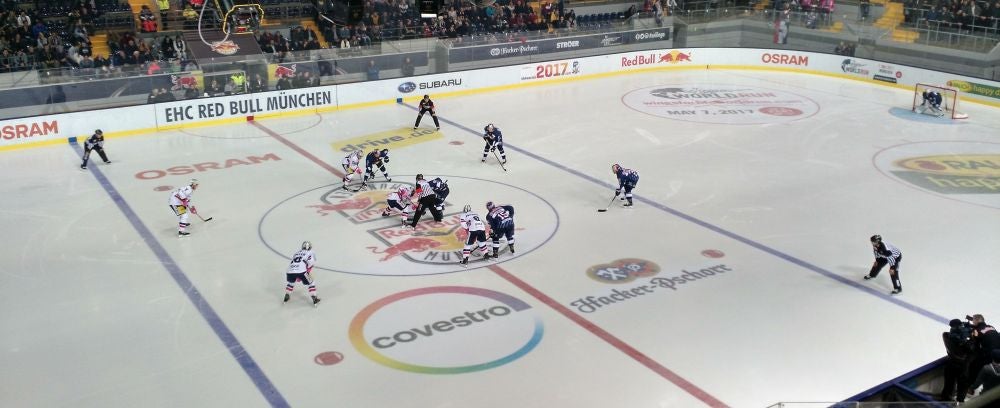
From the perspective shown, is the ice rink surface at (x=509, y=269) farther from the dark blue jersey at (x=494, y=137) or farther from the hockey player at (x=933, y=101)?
the hockey player at (x=933, y=101)

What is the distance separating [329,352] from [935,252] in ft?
34.4

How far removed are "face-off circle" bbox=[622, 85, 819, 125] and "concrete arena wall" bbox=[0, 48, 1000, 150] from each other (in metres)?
3.02

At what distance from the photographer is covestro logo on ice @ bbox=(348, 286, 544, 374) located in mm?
11469

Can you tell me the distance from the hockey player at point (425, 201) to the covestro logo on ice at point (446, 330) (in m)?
2.82

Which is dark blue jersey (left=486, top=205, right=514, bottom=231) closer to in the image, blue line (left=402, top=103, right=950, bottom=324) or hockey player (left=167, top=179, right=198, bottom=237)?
blue line (left=402, top=103, right=950, bottom=324)

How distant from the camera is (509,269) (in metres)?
14.5

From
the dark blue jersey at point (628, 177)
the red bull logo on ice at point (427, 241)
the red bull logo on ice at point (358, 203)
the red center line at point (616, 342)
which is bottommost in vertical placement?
the red center line at point (616, 342)

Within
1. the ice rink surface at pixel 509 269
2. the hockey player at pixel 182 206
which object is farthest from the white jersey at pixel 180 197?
the ice rink surface at pixel 509 269

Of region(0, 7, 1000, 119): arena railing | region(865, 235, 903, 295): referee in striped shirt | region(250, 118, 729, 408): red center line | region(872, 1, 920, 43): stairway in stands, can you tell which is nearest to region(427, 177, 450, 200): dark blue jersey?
region(250, 118, 729, 408): red center line

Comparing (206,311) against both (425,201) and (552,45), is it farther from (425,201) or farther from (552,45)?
(552,45)

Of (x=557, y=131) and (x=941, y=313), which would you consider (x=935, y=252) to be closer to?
(x=941, y=313)

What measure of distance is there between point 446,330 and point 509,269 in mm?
2452

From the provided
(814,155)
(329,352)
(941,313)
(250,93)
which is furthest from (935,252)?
(250,93)

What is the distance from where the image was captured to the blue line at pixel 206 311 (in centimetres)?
A: 1074
